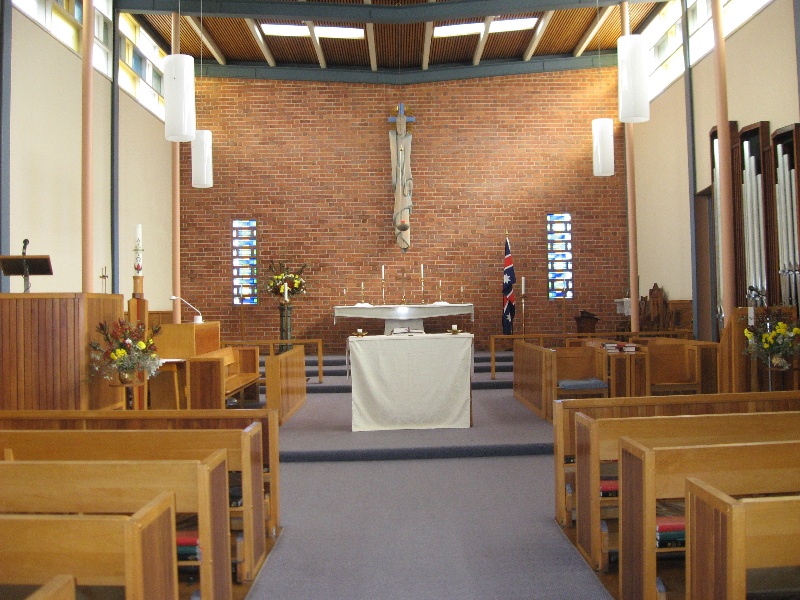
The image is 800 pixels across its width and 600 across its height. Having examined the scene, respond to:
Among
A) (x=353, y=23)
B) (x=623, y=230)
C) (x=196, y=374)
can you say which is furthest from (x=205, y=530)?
(x=623, y=230)

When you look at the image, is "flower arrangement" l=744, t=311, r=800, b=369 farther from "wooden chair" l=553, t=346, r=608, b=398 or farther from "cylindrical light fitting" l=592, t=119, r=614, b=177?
"cylindrical light fitting" l=592, t=119, r=614, b=177

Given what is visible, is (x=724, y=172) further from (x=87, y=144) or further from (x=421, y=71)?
(x=87, y=144)

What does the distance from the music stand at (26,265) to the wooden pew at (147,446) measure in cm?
188

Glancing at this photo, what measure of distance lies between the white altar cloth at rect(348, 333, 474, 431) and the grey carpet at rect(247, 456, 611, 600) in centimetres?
80

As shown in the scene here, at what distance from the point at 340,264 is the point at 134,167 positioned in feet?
10.5

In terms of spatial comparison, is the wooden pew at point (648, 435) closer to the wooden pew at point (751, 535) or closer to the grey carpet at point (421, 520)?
the grey carpet at point (421, 520)

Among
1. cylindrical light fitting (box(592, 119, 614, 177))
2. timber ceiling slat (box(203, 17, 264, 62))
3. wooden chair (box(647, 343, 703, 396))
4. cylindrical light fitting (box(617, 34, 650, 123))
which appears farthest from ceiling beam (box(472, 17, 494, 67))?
wooden chair (box(647, 343, 703, 396))

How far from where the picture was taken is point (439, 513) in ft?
12.2

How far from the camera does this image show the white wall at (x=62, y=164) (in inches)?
251

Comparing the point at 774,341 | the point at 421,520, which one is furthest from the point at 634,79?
the point at 421,520

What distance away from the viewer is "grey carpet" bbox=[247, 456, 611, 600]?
2760 millimetres

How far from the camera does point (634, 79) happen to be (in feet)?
19.4

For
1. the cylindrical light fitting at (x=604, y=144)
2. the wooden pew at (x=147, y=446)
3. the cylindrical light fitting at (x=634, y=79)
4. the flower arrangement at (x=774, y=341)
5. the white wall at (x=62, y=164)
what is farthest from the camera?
the cylindrical light fitting at (x=604, y=144)

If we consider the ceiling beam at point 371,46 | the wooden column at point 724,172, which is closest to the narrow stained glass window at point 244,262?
the ceiling beam at point 371,46
